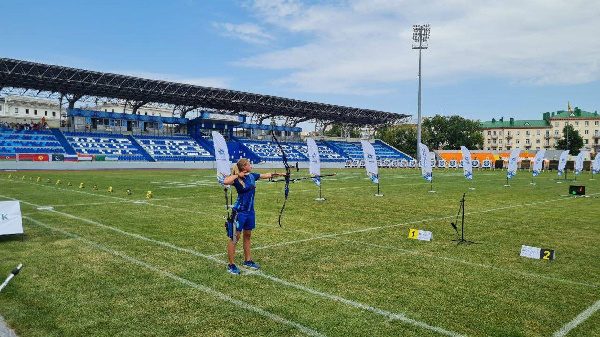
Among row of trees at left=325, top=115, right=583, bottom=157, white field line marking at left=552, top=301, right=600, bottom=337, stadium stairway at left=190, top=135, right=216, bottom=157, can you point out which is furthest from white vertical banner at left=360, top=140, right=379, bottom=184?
row of trees at left=325, top=115, right=583, bottom=157

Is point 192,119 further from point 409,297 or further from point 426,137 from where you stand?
point 409,297

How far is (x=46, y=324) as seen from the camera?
5.59 meters

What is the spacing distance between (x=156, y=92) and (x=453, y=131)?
84180mm

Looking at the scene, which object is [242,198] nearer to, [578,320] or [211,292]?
[211,292]

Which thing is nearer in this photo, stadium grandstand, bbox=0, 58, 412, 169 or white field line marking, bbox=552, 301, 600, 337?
white field line marking, bbox=552, 301, 600, 337

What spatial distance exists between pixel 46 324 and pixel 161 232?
645 cm

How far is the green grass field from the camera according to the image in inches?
225

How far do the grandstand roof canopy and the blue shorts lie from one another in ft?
177

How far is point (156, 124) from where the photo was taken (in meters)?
77.7

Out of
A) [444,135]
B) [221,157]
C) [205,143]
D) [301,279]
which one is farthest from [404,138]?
[301,279]

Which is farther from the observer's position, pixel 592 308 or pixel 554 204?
pixel 554 204

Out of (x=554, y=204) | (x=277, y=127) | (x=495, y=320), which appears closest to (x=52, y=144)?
(x=277, y=127)

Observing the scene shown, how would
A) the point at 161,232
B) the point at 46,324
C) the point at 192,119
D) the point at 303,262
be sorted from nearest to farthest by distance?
1. the point at 46,324
2. the point at 303,262
3. the point at 161,232
4. the point at 192,119

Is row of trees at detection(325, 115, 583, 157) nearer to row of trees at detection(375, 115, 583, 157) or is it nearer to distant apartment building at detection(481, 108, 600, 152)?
row of trees at detection(375, 115, 583, 157)
